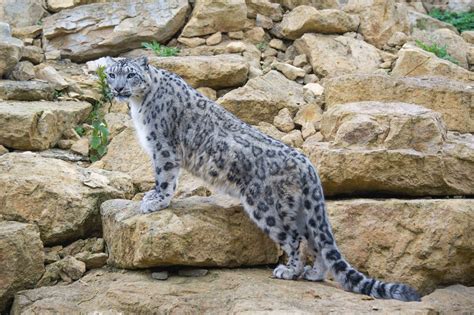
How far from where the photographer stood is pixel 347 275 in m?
6.31

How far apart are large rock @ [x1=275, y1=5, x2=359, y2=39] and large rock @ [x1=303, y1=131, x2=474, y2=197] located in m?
4.59

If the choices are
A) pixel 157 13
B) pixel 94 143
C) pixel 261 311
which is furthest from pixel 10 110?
pixel 261 311

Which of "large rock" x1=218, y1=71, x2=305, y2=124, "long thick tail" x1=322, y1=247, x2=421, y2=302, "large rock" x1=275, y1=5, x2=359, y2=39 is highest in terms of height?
"large rock" x1=275, y1=5, x2=359, y2=39

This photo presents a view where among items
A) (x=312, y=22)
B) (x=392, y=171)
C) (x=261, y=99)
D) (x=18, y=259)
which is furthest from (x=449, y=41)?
(x=18, y=259)

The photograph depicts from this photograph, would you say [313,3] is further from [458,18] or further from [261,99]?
[458,18]

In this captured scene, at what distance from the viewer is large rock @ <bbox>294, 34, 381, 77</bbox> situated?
11.1m

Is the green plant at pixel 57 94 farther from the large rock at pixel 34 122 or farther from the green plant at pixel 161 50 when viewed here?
the green plant at pixel 161 50

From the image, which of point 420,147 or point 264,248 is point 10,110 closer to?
point 264,248

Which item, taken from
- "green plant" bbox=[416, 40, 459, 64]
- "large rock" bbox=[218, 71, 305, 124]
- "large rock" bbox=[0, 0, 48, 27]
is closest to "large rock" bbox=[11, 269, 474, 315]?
"large rock" bbox=[218, 71, 305, 124]

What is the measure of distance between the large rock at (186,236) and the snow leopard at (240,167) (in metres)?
0.22

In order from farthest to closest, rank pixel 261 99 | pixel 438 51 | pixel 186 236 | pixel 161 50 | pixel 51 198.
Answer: pixel 438 51, pixel 161 50, pixel 261 99, pixel 51 198, pixel 186 236

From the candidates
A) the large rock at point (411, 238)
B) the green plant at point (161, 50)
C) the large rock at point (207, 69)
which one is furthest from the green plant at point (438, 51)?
the large rock at point (411, 238)

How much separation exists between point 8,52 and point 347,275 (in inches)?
246

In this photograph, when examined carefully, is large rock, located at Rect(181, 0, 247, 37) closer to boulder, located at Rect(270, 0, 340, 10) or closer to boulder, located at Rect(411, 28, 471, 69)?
boulder, located at Rect(270, 0, 340, 10)
